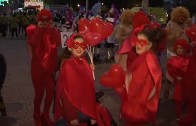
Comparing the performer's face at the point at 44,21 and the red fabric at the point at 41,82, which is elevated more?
the performer's face at the point at 44,21

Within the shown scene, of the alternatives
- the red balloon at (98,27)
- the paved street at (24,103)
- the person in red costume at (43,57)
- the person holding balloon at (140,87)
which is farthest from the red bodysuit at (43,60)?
the person holding balloon at (140,87)

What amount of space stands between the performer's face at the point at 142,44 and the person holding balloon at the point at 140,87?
0.04ft

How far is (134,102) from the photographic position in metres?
4.44

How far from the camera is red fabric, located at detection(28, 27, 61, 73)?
6.35m

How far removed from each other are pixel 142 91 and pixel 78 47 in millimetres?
1095

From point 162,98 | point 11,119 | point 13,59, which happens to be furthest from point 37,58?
point 13,59

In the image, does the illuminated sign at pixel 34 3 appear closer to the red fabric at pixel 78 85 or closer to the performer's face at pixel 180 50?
the performer's face at pixel 180 50

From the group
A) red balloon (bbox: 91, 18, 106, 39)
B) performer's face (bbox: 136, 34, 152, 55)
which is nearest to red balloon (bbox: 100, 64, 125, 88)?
performer's face (bbox: 136, 34, 152, 55)

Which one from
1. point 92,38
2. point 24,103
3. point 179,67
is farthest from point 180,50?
point 24,103

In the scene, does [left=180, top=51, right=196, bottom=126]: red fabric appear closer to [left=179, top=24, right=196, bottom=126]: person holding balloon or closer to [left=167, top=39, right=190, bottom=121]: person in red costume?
[left=179, top=24, right=196, bottom=126]: person holding balloon

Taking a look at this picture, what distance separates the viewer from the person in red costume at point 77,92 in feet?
15.8

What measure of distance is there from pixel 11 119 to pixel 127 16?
390 centimetres

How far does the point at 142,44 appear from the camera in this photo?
15.3ft

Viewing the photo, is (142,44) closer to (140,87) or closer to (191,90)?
(140,87)
